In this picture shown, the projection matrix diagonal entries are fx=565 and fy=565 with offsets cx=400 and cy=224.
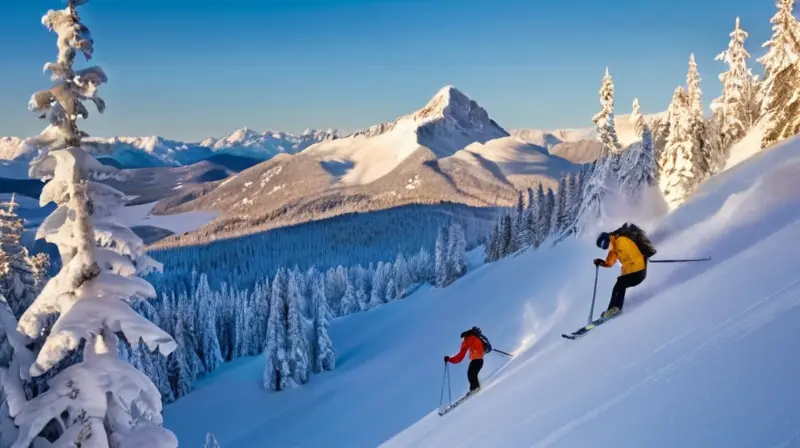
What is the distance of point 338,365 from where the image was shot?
2089 inches

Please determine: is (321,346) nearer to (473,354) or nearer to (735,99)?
(735,99)

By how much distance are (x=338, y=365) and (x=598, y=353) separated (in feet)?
155

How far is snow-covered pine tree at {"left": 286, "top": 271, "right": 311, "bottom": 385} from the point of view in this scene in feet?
161

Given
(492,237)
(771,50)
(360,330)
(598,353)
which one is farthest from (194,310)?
(598,353)

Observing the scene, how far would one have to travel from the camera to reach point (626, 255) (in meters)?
10.3

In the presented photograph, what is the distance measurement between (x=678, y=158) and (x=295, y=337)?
115 feet

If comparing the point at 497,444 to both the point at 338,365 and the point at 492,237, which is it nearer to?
the point at 338,365

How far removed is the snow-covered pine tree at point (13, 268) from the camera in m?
15.1

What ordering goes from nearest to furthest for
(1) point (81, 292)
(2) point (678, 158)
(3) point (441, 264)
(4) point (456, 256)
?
1. (1) point (81, 292)
2. (2) point (678, 158)
3. (4) point (456, 256)
4. (3) point (441, 264)

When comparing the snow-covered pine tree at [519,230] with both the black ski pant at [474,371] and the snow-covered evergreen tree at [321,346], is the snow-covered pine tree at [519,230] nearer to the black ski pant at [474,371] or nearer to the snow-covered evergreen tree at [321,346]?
the snow-covered evergreen tree at [321,346]

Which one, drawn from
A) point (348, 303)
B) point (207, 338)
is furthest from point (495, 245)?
point (207, 338)

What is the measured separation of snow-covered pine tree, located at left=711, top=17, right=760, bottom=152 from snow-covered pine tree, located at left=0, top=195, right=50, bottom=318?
28.8 m

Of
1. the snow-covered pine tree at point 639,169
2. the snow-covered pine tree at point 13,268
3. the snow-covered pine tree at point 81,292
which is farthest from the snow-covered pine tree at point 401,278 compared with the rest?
the snow-covered pine tree at point 81,292

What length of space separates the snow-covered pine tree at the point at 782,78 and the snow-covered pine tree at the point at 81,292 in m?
20.2
